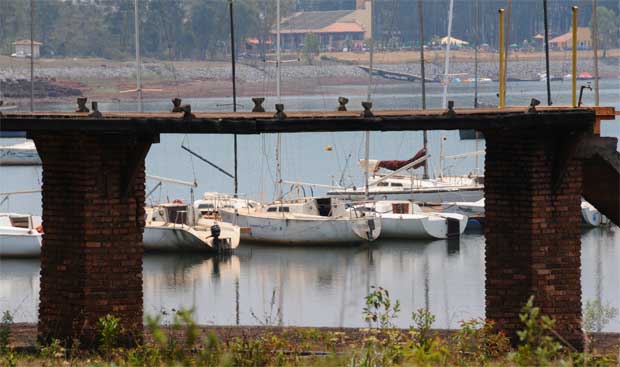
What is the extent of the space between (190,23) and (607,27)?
3472 centimetres

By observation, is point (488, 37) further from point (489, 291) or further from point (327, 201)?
point (489, 291)

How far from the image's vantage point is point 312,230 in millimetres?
45656

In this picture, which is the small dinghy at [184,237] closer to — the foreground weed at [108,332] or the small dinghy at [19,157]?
the foreground weed at [108,332]

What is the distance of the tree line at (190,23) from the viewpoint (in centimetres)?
11656

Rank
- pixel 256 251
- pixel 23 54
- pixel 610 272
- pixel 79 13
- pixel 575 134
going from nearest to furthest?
pixel 575 134, pixel 610 272, pixel 256 251, pixel 23 54, pixel 79 13

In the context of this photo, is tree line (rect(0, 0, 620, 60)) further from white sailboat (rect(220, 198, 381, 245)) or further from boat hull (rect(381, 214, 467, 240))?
white sailboat (rect(220, 198, 381, 245))

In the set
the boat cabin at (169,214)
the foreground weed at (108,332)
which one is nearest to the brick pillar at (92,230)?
the foreground weed at (108,332)

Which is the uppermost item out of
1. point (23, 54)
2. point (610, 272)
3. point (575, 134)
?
point (23, 54)

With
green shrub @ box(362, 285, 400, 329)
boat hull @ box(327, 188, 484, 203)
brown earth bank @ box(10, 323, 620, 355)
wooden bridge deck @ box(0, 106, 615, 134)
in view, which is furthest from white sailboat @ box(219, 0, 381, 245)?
green shrub @ box(362, 285, 400, 329)

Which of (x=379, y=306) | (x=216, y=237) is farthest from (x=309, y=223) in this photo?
(x=379, y=306)

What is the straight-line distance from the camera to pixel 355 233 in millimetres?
45875

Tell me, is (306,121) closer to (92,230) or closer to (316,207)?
(92,230)

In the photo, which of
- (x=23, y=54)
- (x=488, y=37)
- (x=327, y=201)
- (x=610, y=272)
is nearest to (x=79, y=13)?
(x=23, y=54)

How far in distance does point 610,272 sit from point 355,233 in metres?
9.39
